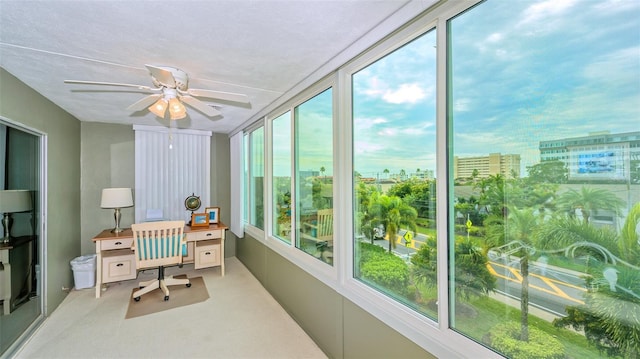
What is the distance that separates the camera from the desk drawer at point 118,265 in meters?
3.44

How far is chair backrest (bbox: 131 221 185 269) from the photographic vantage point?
327cm

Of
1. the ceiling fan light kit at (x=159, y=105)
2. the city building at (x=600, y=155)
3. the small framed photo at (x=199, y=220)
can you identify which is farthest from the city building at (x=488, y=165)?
the small framed photo at (x=199, y=220)

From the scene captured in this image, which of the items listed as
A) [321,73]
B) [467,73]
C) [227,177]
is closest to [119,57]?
[321,73]

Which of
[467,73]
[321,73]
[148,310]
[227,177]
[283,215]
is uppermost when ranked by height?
[321,73]

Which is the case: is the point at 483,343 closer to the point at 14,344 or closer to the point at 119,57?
the point at 119,57

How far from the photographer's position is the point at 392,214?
1.76 m

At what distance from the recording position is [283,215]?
3.26 metres

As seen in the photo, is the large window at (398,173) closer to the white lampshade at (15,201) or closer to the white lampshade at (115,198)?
the white lampshade at (15,201)

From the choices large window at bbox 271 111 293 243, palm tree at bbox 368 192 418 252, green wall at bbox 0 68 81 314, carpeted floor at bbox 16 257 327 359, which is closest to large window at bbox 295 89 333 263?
large window at bbox 271 111 293 243

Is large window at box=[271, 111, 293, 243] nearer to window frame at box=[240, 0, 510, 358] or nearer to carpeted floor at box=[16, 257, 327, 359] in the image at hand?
window frame at box=[240, 0, 510, 358]

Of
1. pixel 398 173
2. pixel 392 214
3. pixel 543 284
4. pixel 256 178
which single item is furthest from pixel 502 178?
pixel 256 178

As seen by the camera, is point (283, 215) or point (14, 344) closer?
point (14, 344)

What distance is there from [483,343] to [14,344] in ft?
11.6

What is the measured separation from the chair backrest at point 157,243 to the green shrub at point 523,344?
3406mm
